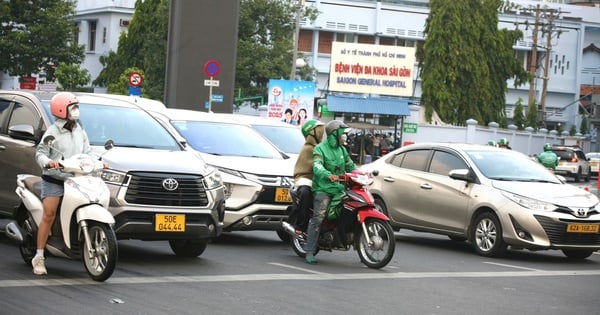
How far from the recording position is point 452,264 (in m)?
14.2

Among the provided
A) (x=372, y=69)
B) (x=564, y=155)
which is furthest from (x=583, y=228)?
(x=372, y=69)

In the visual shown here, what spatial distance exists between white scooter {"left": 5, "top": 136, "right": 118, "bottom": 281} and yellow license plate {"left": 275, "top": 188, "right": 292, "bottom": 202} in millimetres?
4441

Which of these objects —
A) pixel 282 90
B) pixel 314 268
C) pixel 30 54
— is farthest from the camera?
pixel 30 54

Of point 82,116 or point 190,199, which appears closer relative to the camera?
point 190,199

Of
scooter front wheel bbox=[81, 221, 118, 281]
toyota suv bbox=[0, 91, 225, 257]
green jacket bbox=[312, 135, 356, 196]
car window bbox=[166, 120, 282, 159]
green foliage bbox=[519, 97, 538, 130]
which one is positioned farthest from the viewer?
green foliage bbox=[519, 97, 538, 130]

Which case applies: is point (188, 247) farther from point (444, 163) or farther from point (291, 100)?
point (291, 100)

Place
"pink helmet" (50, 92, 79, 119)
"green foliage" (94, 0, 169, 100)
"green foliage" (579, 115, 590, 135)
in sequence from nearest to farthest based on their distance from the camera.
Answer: "pink helmet" (50, 92, 79, 119) → "green foliage" (94, 0, 169, 100) → "green foliage" (579, 115, 590, 135)

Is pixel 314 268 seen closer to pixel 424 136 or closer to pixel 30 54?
pixel 30 54

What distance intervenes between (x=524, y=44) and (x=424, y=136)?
106 ft

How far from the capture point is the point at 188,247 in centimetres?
1286

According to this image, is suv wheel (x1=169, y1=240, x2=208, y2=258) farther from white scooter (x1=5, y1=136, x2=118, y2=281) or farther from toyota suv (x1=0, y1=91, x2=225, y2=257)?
white scooter (x1=5, y1=136, x2=118, y2=281)

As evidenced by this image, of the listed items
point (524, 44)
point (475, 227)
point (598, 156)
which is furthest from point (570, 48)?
point (475, 227)

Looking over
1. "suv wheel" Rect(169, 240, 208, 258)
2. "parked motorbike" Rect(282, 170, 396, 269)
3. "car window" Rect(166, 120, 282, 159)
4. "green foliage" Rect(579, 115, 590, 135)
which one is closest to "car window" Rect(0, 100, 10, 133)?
"suv wheel" Rect(169, 240, 208, 258)

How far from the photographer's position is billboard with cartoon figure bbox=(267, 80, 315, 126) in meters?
43.8
